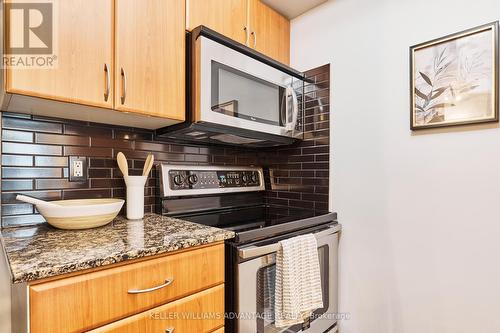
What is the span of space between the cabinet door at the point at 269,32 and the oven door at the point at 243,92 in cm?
20

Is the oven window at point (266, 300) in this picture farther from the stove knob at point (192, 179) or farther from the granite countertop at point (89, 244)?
the stove knob at point (192, 179)

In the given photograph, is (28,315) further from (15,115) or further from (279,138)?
(279,138)

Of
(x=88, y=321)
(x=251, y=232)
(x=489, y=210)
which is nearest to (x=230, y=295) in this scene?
(x=251, y=232)

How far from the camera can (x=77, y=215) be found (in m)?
0.94

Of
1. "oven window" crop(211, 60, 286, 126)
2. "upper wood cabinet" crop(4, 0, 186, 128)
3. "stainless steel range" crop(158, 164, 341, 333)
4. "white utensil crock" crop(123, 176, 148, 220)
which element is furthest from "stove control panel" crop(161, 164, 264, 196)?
"oven window" crop(211, 60, 286, 126)

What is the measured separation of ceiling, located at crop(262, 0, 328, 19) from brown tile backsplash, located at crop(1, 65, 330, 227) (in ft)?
1.35

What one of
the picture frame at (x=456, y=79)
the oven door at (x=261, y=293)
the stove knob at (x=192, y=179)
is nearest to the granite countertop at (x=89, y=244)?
the oven door at (x=261, y=293)

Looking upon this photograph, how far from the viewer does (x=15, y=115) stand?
3.51ft

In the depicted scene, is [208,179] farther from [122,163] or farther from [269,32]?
[269,32]

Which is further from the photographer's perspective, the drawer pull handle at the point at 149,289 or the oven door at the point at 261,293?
the oven door at the point at 261,293

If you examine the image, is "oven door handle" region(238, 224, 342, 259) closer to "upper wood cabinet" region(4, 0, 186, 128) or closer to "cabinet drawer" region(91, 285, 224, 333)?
"cabinet drawer" region(91, 285, 224, 333)

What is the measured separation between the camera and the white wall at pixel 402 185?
112cm

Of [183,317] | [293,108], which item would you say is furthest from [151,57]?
[183,317]

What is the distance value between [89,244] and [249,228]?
0.61 meters
